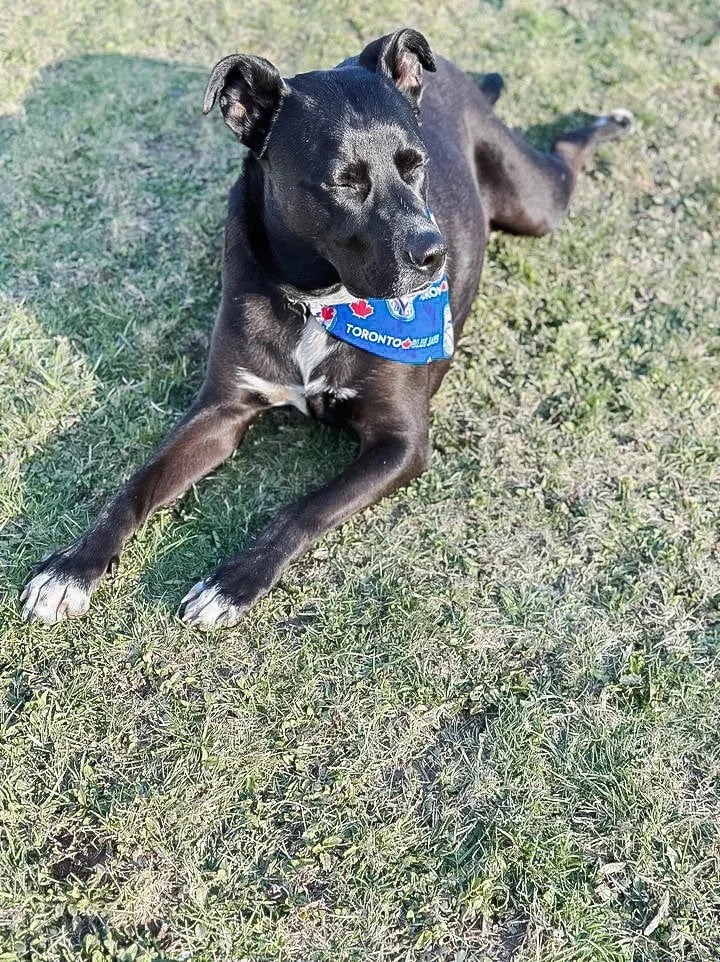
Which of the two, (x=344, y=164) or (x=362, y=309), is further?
(x=362, y=309)

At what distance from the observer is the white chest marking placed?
147 inches

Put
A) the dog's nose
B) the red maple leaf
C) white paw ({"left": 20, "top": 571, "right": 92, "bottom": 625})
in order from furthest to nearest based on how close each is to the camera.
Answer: the red maple leaf, white paw ({"left": 20, "top": 571, "right": 92, "bottom": 625}), the dog's nose

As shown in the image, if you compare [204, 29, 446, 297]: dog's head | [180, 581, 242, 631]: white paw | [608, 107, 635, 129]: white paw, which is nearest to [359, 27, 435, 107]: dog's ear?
[204, 29, 446, 297]: dog's head

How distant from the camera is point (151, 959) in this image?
2.76 meters

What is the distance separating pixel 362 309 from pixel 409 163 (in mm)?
564

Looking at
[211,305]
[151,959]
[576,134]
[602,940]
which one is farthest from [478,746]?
[576,134]

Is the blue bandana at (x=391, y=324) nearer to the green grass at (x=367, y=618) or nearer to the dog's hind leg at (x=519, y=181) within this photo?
the green grass at (x=367, y=618)

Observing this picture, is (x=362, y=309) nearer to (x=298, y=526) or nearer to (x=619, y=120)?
(x=298, y=526)

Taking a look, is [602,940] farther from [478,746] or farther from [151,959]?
[151,959]

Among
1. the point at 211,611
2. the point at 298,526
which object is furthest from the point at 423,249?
the point at 211,611

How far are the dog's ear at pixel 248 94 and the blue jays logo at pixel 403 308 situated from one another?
71 cm

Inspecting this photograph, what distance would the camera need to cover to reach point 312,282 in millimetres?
3604

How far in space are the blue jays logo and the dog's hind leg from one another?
58.0 inches

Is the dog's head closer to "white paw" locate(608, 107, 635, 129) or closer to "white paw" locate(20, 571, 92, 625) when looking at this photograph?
"white paw" locate(20, 571, 92, 625)
